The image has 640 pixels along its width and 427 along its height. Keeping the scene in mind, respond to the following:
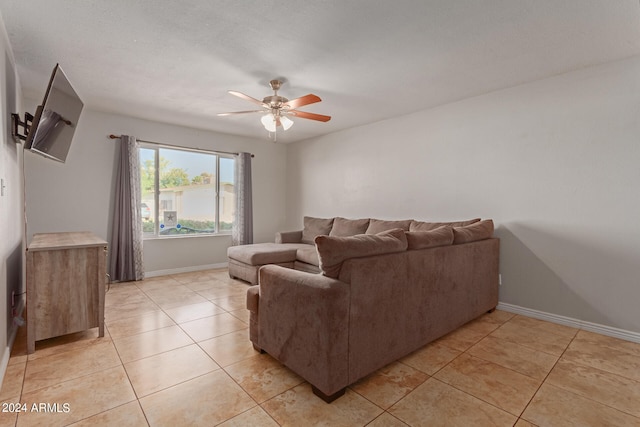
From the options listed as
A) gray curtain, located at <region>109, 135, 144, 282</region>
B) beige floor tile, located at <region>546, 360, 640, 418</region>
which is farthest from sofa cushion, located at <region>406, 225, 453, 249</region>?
gray curtain, located at <region>109, 135, 144, 282</region>

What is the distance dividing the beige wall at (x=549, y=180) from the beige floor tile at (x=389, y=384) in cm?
194

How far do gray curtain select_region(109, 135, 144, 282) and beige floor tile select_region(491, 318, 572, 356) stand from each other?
4603mm

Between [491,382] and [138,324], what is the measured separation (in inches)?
117

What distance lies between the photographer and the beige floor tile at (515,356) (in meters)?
2.12

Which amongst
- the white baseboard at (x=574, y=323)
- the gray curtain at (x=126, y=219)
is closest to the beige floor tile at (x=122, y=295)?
the gray curtain at (x=126, y=219)

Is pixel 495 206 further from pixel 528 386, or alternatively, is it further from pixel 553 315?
pixel 528 386

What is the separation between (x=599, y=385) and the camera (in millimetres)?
1937

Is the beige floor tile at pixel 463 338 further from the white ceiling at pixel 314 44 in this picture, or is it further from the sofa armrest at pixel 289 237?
the sofa armrest at pixel 289 237

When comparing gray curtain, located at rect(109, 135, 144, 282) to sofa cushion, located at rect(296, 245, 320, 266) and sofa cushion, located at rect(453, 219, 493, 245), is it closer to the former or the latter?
sofa cushion, located at rect(296, 245, 320, 266)

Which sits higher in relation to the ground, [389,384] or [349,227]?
[349,227]

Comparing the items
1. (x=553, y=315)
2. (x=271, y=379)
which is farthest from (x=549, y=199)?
(x=271, y=379)

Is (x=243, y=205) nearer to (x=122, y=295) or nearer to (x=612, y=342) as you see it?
(x=122, y=295)

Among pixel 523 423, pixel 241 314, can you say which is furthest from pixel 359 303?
pixel 241 314

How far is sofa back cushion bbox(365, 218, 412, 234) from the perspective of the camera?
3.98 meters
